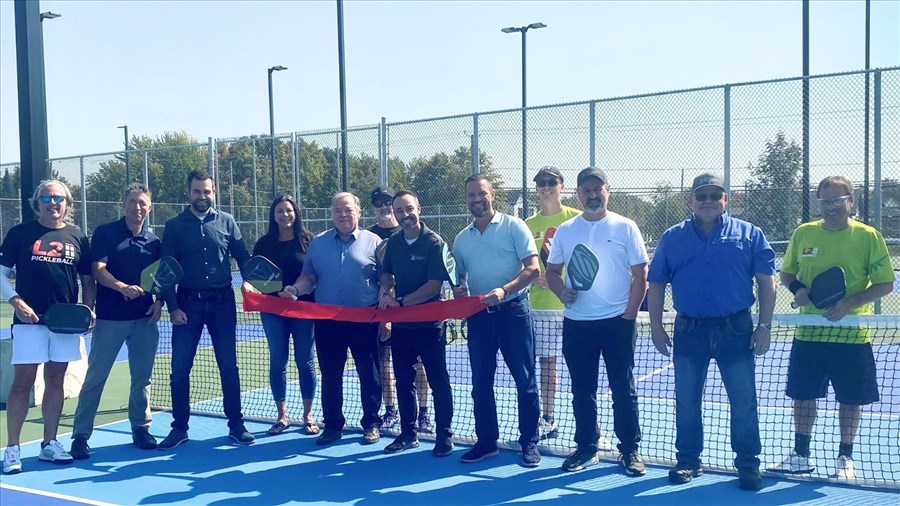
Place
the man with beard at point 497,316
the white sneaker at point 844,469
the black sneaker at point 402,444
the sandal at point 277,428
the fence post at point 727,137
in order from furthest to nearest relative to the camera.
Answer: the fence post at point 727,137
the sandal at point 277,428
the black sneaker at point 402,444
the man with beard at point 497,316
the white sneaker at point 844,469

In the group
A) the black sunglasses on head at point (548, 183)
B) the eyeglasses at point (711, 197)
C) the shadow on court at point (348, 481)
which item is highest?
the black sunglasses on head at point (548, 183)

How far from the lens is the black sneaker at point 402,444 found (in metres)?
6.60

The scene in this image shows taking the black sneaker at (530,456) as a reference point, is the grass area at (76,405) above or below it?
below

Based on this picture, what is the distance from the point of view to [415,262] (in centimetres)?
644

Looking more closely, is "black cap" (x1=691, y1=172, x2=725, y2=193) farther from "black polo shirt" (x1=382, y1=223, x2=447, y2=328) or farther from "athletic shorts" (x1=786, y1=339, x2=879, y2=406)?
"black polo shirt" (x1=382, y1=223, x2=447, y2=328)

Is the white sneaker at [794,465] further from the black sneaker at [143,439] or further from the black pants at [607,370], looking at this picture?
the black sneaker at [143,439]

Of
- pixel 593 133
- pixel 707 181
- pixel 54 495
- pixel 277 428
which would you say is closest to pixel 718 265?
pixel 707 181

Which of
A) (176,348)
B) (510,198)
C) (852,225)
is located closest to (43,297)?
(176,348)

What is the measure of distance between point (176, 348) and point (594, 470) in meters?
3.63

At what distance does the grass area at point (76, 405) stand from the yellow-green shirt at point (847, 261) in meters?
6.43

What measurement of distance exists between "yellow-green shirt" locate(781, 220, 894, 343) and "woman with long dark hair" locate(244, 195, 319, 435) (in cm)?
398

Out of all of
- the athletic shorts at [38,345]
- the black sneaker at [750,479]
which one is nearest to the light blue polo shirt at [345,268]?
the athletic shorts at [38,345]

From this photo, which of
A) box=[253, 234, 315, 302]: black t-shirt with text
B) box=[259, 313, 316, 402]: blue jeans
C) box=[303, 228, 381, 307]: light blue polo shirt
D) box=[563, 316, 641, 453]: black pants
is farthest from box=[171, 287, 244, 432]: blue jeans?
box=[563, 316, 641, 453]: black pants

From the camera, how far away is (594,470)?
6.02 meters
